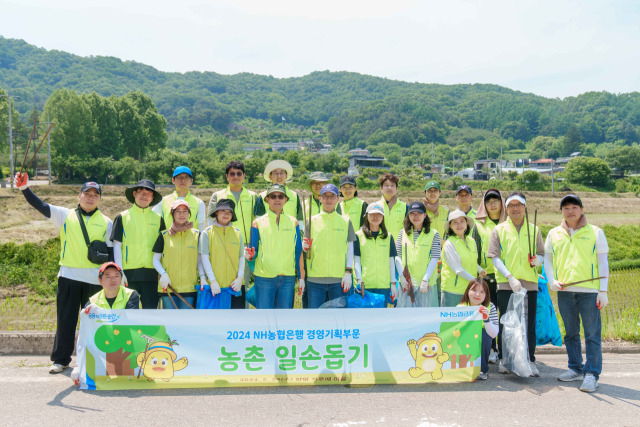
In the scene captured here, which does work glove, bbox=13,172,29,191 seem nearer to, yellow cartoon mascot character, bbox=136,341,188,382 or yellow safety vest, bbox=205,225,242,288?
yellow safety vest, bbox=205,225,242,288

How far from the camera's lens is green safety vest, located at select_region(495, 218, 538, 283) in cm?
530

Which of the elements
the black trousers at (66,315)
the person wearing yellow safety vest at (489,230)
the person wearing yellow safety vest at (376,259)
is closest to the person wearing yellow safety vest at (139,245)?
the black trousers at (66,315)

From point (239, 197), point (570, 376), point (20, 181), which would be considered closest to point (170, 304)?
point (239, 197)

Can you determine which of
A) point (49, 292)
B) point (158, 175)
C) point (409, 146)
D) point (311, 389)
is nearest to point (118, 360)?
point (311, 389)

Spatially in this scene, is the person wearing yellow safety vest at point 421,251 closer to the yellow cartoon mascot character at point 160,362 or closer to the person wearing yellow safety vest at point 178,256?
the person wearing yellow safety vest at point 178,256

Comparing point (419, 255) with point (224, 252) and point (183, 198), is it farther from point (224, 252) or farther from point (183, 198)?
point (183, 198)

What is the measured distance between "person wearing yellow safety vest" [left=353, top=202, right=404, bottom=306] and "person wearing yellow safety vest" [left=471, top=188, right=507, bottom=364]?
1120 millimetres

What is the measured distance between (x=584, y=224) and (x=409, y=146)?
171993 mm

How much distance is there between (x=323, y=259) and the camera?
5.42 meters

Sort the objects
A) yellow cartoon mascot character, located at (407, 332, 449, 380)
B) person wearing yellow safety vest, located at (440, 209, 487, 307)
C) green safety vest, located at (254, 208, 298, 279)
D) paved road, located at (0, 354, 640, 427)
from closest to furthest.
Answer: paved road, located at (0, 354, 640, 427)
yellow cartoon mascot character, located at (407, 332, 449, 380)
green safety vest, located at (254, 208, 298, 279)
person wearing yellow safety vest, located at (440, 209, 487, 307)

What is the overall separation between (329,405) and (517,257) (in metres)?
2.68

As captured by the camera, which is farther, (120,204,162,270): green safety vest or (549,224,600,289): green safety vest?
(120,204,162,270): green safety vest

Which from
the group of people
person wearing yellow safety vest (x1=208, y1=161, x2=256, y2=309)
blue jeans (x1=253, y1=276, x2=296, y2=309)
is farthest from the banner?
person wearing yellow safety vest (x1=208, y1=161, x2=256, y2=309)

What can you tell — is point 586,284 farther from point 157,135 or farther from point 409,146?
point 409,146
